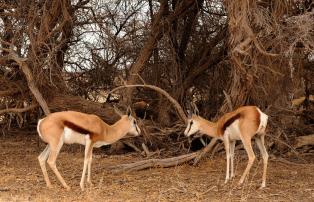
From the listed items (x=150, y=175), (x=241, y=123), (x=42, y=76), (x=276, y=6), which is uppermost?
(x=276, y=6)

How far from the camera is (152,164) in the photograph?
10.4 meters

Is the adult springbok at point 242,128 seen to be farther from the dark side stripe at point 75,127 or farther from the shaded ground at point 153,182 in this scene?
the dark side stripe at point 75,127

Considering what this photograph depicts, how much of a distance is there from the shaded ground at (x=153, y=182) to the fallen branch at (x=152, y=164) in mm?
110

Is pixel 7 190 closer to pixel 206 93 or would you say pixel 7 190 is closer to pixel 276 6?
pixel 276 6

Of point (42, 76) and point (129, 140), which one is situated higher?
point (42, 76)

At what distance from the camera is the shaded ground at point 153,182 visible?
787cm

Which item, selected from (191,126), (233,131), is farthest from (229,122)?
(191,126)

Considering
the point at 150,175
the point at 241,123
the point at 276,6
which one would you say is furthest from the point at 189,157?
the point at 276,6

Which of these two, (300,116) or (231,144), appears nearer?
(231,144)

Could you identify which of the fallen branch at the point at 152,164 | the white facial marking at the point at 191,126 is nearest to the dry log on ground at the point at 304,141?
the fallen branch at the point at 152,164

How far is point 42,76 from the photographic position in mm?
11633

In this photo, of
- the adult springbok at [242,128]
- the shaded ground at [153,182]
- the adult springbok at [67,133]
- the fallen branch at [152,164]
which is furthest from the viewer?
the fallen branch at [152,164]

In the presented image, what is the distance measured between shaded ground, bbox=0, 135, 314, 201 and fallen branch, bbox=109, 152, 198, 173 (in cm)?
11

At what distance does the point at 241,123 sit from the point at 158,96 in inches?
203
